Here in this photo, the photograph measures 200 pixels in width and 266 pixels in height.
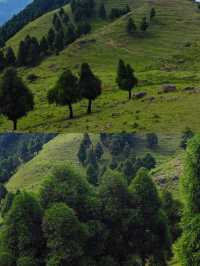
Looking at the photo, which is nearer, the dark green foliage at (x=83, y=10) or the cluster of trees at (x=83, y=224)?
the cluster of trees at (x=83, y=224)

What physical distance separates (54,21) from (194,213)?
150 m

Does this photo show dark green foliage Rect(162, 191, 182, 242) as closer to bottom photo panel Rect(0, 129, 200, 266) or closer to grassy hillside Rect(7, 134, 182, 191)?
grassy hillside Rect(7, 134, 182, 191)

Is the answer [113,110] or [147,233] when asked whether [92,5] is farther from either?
[147,233]

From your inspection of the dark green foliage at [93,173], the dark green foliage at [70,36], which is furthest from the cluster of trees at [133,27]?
the dark green foliage at [93,173]

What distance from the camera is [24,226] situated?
151ft

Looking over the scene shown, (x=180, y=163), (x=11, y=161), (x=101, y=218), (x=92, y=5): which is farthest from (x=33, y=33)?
(x=101, y=218)

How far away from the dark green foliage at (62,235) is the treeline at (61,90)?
32.1m

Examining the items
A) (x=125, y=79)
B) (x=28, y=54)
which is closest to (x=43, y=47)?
(x=28, y=54)

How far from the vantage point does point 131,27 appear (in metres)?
155

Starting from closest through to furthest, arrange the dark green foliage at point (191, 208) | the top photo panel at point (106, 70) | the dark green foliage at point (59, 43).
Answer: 1. the dark green foliage at point (191, 208)
2. the top photo panel at point (106, 70)
3. the dark green foliage at point (59, 43)

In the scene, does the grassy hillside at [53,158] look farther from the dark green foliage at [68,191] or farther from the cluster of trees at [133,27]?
the cluster of trees at [133,27]

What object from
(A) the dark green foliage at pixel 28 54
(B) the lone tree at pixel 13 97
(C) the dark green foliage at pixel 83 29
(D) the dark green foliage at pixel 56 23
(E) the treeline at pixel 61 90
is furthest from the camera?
(D) the dark green foliage at pixel 56 23

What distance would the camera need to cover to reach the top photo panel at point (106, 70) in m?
76.2

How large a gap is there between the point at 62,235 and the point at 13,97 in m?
33.5
